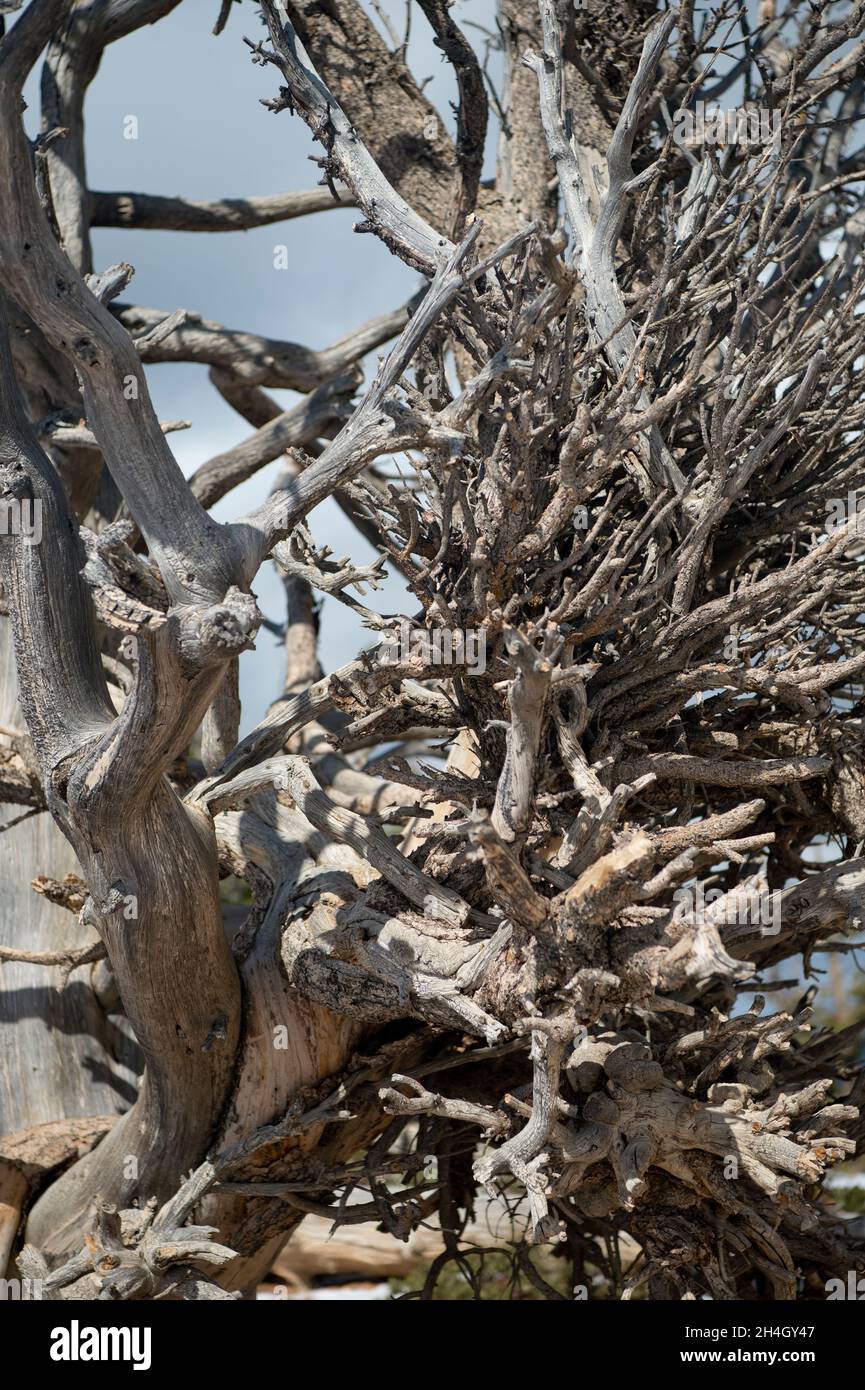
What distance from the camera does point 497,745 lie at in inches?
139

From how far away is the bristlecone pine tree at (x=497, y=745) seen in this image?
9.14 ft

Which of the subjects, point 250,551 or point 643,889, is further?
point 250,551

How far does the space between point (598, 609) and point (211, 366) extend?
12.0 ft

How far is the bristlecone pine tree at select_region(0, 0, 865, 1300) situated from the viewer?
2785 mm

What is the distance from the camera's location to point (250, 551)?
2783mm

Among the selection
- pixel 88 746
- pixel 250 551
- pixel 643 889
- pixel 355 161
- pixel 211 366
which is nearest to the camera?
pixel 643 889

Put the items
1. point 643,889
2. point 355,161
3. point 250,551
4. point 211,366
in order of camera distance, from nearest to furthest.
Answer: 1. point 643,889
2. point 250,551
3. point 355,161
4. point 211,366

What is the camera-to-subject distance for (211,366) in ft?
20.6
